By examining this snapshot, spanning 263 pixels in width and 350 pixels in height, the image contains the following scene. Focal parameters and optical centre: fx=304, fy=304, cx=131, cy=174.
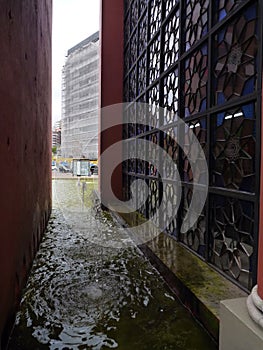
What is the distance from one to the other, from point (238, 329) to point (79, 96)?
38.5 meters

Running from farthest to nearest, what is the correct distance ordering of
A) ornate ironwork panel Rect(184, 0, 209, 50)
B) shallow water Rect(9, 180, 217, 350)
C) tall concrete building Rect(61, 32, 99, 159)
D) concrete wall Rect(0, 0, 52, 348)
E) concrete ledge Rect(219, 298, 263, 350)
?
tall concrete building Rect(61, 32, 99, 159) → ornate ironwork panel Rect(184, 0, 209, 50) → shallow water Rect(9, 180, 217, 350) → concrete wall Rect(0, 0, 52, 348) → concrete ledge Rect(219, 298, 263, 350)

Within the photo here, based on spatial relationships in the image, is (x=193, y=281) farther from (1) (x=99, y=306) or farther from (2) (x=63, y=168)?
(2) (x=63, y=168)

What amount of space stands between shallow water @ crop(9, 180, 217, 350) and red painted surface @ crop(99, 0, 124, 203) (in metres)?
3.43

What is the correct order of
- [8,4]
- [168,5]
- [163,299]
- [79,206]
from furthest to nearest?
[79,206] < [168,5] < [163,299] < [8,4]

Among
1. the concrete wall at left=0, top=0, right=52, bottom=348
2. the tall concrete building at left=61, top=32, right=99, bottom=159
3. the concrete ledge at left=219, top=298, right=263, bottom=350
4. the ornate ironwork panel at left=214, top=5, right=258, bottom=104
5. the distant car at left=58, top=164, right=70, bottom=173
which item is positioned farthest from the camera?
the tall concrete building at left=61, top=32, right=99, bottom=159

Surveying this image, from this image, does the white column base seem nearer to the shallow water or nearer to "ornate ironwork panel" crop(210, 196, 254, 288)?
the shallow water

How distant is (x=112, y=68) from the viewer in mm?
6781

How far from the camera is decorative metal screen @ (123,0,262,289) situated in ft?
6.74

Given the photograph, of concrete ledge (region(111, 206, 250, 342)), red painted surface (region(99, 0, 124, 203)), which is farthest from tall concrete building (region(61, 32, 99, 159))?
concrete ledge (region(111, 206, 250, 342))

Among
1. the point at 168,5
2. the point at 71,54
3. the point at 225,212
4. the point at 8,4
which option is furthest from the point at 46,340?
the point at 71,54

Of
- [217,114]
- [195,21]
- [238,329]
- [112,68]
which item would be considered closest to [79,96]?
[112,68]

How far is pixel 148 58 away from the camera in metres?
4.59

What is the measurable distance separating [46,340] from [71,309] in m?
0.37

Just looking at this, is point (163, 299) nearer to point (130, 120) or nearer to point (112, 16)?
point (130, 120)
